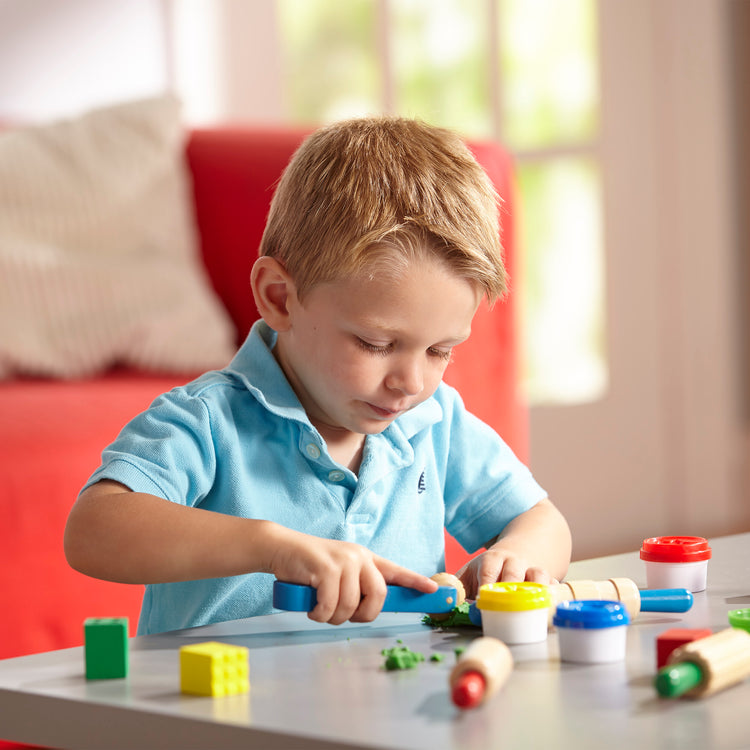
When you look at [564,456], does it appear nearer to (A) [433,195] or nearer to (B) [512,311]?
(B) [512,311]

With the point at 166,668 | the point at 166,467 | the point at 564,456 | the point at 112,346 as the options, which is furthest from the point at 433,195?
the point at 564,456

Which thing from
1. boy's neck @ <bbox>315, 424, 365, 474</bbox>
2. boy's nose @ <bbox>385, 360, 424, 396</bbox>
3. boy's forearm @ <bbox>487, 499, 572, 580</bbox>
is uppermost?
boy's nose @ <bbox>385, 360, 424, 396</bbox>

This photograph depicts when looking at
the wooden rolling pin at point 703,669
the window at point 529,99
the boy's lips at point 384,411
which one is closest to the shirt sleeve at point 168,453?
the boy's lips at point 384,411

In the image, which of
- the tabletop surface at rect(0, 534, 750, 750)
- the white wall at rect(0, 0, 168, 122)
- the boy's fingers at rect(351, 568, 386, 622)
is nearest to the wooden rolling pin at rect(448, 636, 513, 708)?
the tabletop surface at rect(0, 534, 750, 750)

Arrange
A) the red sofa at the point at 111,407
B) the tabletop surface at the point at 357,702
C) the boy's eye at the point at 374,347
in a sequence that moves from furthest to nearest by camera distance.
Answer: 1. the red sofa at the point at 111,407
2. the boy's eye at the point at 374,347
3. the tabletop surface at the point at 357,702

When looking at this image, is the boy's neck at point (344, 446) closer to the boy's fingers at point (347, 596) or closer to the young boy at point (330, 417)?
the young boy at point (330, 417)

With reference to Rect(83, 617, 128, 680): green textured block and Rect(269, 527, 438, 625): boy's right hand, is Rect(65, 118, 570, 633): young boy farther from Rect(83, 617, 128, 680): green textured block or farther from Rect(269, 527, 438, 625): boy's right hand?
Rect(83, 617, 128, 680): green textured block

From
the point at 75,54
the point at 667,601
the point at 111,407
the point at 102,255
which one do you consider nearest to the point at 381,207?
the point at 667,601

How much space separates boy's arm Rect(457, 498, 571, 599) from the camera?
2.35 feet

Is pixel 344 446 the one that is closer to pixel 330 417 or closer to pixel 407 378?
pixel 330 417

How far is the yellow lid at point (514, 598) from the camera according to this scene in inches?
22.6

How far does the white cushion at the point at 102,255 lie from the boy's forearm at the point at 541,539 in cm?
72

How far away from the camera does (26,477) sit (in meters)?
1.14

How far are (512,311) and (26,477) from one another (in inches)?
25.2
